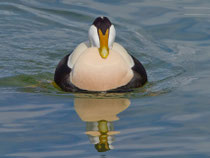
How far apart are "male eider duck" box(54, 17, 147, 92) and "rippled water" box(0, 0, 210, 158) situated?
0.15m

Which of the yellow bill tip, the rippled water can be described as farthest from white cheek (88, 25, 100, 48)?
the rippled water

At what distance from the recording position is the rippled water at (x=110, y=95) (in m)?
6.69

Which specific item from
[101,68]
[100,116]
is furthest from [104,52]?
[100,116]

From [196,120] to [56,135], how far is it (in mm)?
1670

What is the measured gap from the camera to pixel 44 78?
9500mm

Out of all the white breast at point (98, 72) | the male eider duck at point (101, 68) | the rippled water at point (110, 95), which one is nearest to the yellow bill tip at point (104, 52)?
the male eider duck at point (101, 68)

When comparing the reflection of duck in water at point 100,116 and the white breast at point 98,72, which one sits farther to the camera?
the white breast at point 98,72

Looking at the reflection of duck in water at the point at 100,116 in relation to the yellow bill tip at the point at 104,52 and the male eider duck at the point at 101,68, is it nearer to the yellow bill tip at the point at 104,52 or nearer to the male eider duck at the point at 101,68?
the male eider duck at the point at 101,68

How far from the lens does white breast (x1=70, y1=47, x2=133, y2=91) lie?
8422mm

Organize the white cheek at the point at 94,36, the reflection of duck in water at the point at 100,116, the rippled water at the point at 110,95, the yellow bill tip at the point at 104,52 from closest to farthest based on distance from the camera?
the rippled water at the point at 110,95 < the reflection of duck in water at the point at 100,116 < the yellow bill tip at the point at 104,52 < the white cheek at the point at 94,36

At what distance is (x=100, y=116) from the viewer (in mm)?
7633

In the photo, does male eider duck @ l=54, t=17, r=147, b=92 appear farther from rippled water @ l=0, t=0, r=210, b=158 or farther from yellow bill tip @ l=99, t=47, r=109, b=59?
rippled water @ l=0, t=0, r=210, b=158

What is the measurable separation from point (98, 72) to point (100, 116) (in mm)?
946

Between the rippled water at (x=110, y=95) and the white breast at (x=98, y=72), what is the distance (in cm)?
17
